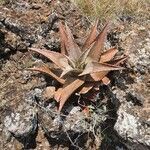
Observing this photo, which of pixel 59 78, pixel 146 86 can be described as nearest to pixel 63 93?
pixel 59 78

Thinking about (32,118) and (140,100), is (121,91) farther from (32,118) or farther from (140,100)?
(32,118)

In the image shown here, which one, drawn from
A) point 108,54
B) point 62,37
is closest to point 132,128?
point 108,54

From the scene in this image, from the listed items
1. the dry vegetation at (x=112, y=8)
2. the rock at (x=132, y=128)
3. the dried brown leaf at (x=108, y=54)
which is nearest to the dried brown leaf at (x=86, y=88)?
the dried brown leaf at (x=108, y=54)

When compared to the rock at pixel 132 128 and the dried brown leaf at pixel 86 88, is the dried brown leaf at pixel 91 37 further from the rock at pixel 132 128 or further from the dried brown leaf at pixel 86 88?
the rock at pixel 132 128

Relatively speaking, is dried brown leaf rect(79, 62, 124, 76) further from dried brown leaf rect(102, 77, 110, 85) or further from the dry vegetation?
the dry vegetation

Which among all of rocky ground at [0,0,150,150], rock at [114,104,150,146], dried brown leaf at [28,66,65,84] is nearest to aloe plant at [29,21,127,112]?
dried brown leaf at [28,66,65,84]

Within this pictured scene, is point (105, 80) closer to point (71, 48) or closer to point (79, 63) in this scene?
point (79, 63)
